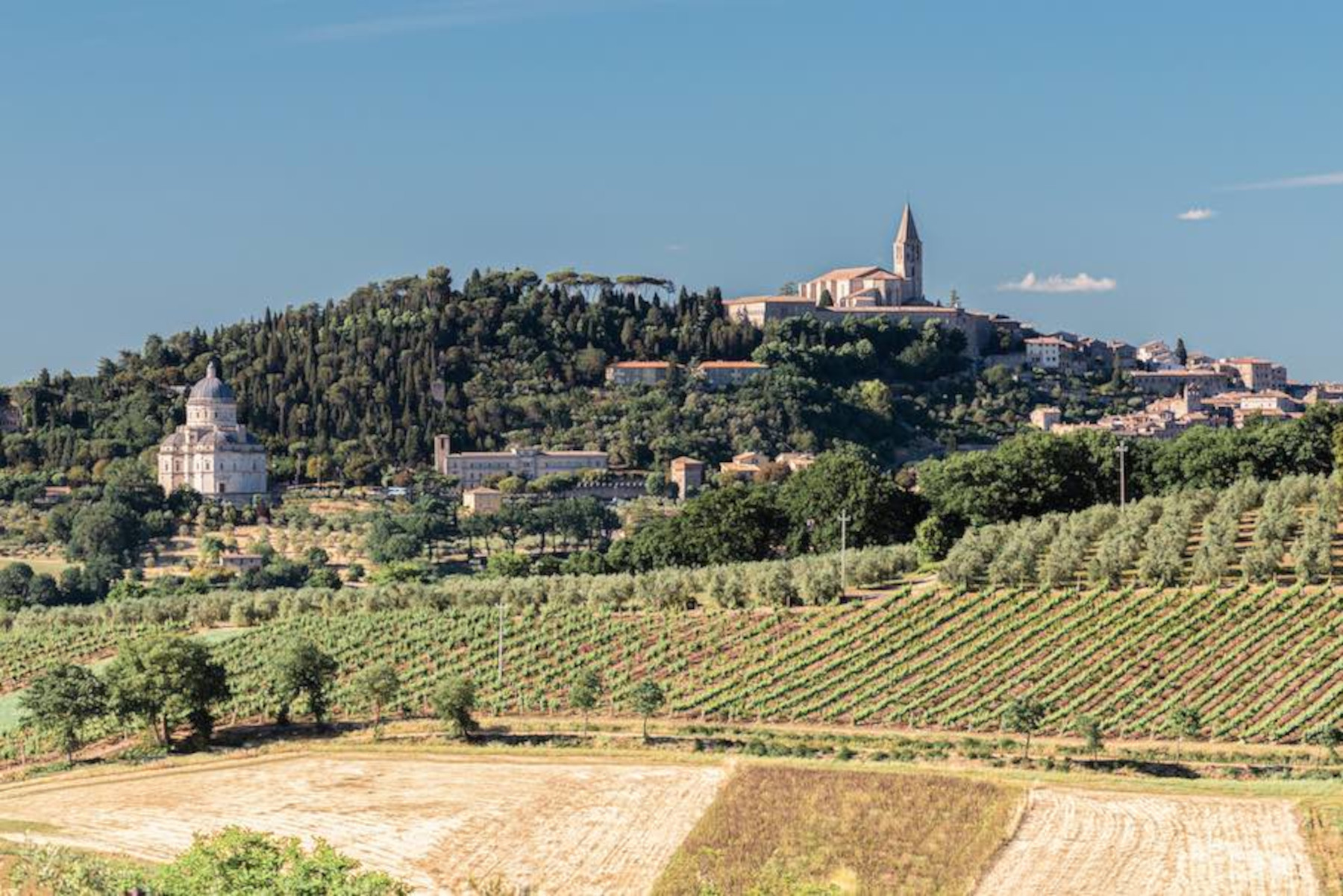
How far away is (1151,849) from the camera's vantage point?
34906 millimetres

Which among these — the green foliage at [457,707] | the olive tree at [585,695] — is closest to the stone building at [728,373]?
the olive tree at [585,695]

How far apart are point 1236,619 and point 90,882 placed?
32.0m

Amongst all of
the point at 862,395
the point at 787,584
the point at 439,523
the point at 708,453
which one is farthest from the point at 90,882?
the point at 862,395

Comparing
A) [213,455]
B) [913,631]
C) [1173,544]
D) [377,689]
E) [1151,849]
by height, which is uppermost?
[213,455]

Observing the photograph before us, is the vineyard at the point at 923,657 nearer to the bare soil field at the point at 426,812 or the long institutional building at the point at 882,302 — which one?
the bare soil field at the point at 426,812

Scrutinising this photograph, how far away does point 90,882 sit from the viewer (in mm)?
29578

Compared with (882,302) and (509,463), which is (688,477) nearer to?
(509,463)

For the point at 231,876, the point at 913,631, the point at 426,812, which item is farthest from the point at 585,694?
the point at 231,876

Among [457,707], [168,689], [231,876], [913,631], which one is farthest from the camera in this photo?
[913,631]

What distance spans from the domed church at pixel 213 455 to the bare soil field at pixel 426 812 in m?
73.0

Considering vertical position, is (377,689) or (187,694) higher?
(187,694)

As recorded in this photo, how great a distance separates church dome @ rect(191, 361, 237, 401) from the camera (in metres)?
122

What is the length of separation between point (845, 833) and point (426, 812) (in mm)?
8173

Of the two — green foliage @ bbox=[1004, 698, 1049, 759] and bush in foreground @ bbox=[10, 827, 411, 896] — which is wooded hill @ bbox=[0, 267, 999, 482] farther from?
bush in foreground @ bbox=[10, 827, 411, 896]
